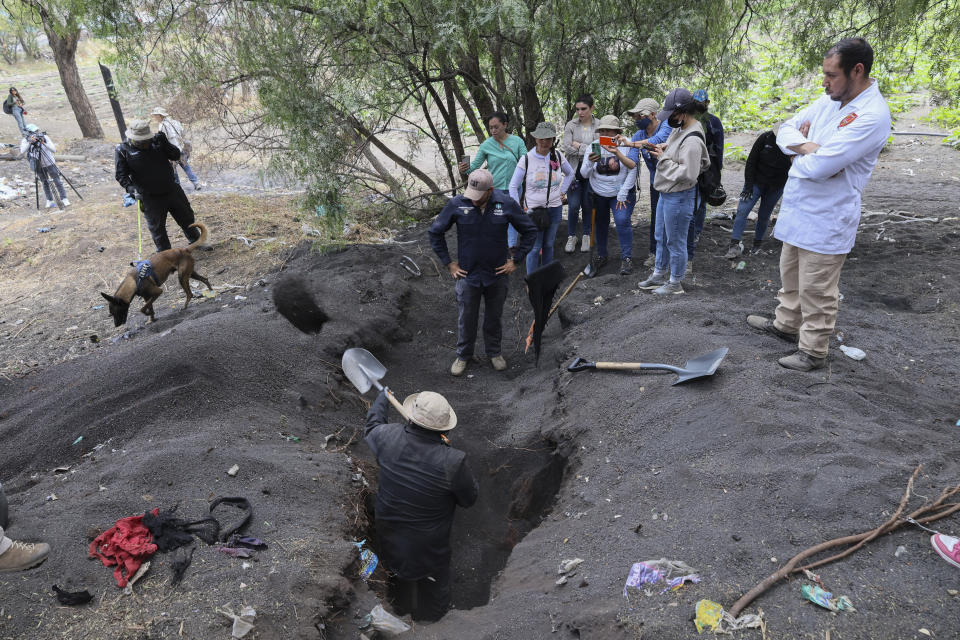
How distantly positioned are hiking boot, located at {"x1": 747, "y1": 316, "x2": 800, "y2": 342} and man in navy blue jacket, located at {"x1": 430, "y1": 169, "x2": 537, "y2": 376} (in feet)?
7.13

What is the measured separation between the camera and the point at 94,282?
8477 millimetres

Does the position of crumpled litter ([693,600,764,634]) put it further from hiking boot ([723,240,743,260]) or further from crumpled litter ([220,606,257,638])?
hiking boot ([723,240,743,260])

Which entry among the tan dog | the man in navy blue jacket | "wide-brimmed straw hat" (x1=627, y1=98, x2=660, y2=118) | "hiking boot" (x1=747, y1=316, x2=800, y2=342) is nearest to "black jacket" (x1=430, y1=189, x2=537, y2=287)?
the man in navy blue jacket

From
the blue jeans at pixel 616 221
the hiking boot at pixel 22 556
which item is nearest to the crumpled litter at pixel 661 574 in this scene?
the hiking boot at pixel 22 556

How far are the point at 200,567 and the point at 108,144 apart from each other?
16.0 m

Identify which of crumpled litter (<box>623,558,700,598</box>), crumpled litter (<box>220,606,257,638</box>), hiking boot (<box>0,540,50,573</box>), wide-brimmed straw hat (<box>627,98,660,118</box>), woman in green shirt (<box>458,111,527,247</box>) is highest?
wide-brimmed straw hat (<box>627,98,660,118</box>)

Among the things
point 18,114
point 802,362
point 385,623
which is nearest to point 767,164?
point 802,362

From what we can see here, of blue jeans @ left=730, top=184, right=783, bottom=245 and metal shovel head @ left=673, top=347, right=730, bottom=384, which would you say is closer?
metal shovel head @ left=673, top=347, right=730, bottom=384

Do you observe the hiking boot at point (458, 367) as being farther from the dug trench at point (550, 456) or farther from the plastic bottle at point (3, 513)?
the plastic bottle at point (3, 513)

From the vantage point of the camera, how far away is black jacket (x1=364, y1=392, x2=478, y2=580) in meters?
3.64

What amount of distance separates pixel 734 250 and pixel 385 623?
5953 millimetres

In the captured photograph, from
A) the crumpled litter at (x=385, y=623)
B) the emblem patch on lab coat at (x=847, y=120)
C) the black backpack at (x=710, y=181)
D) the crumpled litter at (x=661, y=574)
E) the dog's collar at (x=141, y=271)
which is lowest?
the crumpled litter at (x=385, y=623)

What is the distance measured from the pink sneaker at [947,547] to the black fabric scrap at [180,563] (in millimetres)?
3722

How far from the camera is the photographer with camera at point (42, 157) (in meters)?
10.9
